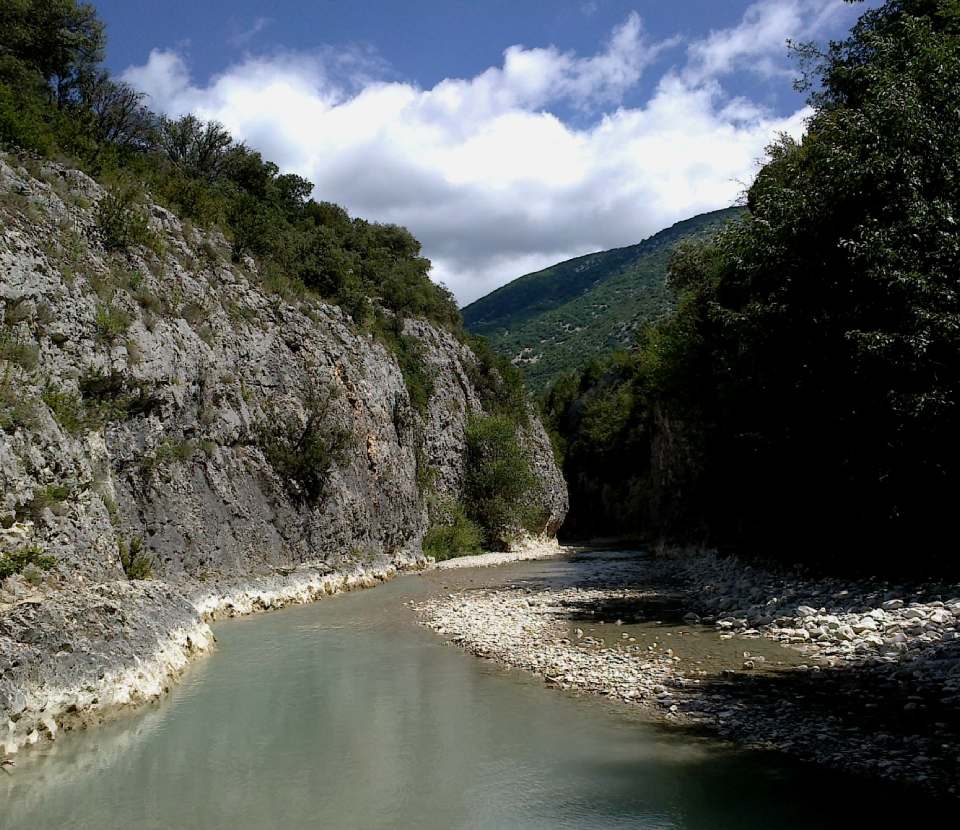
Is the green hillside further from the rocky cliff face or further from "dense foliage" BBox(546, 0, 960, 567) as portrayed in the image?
"dense foliage" BBox(546, 0, 960, 567)

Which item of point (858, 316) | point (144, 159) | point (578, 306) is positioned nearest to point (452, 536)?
point (144, 159)

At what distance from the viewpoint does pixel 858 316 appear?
15281mm

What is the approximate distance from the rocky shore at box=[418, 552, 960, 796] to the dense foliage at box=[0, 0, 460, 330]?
16389 mm

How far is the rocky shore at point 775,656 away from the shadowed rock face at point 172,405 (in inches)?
266

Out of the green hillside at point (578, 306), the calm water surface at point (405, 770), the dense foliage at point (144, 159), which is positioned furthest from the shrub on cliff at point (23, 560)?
the green hillside at point (578, 306)

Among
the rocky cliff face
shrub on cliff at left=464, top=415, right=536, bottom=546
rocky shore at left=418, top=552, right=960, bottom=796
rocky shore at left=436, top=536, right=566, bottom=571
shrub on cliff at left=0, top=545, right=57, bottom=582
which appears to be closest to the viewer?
rocky shore at left=418, top=552, right=960, bottom=796

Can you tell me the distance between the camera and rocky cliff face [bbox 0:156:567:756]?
12.3 metres

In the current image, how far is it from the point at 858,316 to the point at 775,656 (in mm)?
7452

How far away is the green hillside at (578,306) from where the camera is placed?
9712 centimetres

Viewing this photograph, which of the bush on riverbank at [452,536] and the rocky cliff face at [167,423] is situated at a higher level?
the rocky cliff face at [167,423]

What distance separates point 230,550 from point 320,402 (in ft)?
26.4

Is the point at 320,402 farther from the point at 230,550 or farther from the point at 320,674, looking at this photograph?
the point at 320,674

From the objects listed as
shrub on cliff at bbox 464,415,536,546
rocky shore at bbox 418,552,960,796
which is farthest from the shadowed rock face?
shrub on cliff at bbox 464,415,536,546

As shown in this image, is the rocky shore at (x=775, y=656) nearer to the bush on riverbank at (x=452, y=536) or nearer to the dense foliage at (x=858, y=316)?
the dense foliage at (x=858, y=316)
